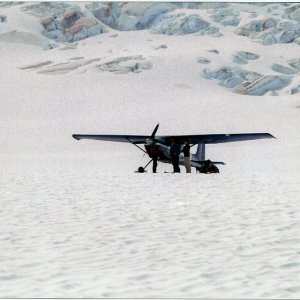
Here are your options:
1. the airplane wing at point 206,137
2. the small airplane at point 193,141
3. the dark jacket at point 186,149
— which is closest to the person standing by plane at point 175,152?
the dark jacket at point 186,149

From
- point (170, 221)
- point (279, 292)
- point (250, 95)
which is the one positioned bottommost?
point (250, 95)

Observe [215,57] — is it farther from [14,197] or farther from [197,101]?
[14,197]

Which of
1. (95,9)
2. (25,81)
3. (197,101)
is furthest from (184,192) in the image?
(95,9)

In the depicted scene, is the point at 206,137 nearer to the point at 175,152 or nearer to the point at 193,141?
the point at 193,141

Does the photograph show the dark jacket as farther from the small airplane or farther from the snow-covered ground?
the snow-covered ground

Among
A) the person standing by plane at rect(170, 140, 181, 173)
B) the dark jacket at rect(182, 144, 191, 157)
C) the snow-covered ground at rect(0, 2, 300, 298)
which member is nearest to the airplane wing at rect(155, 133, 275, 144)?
the snow-covered ground at rect(0, 2, 300, 298)

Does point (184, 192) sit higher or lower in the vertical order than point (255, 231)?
lower

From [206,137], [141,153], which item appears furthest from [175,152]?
[141,153]

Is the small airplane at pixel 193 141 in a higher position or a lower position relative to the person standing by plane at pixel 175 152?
lower

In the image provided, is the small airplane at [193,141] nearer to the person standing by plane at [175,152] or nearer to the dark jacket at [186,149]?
the dark jacket at [186,149]
